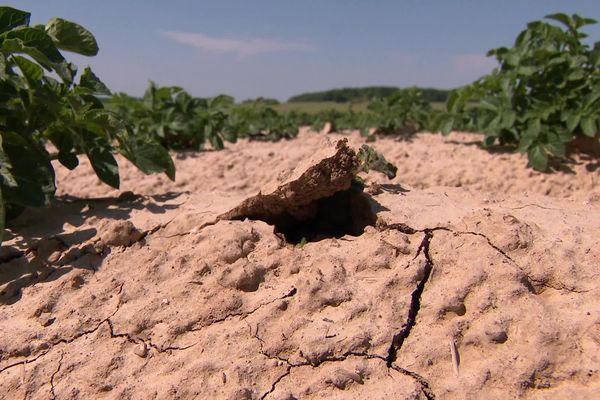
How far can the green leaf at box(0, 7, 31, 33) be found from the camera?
2.73 meters

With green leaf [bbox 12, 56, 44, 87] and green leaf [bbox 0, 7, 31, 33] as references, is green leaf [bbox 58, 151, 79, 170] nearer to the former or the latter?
green leaf [bbox 12, 56, 44, 87]

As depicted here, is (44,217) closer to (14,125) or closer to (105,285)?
(14,125)

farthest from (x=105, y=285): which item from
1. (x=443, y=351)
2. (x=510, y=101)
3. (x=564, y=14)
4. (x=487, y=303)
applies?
(x=564, y=14)

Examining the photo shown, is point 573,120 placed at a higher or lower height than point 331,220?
higher

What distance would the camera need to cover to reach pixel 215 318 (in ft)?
6.88

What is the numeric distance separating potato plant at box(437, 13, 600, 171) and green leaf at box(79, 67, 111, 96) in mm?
3564

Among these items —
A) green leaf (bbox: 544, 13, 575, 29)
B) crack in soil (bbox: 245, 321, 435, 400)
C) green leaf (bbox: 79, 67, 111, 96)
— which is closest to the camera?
crack in soil (bbox: 245, 321, 435, 400)

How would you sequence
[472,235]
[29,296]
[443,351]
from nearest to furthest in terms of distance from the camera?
[443,351] < [29,296] < [472,235]

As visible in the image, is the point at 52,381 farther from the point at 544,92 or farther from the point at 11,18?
the point at 544,92

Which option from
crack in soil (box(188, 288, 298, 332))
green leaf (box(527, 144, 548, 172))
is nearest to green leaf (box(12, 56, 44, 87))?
crack in soil (box(188, 288, 298, 332))

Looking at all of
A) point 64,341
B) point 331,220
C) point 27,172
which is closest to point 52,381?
point 64,341

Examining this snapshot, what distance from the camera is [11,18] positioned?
276 centimetres

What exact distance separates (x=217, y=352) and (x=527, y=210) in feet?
6.30

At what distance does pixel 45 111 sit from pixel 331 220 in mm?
1808
